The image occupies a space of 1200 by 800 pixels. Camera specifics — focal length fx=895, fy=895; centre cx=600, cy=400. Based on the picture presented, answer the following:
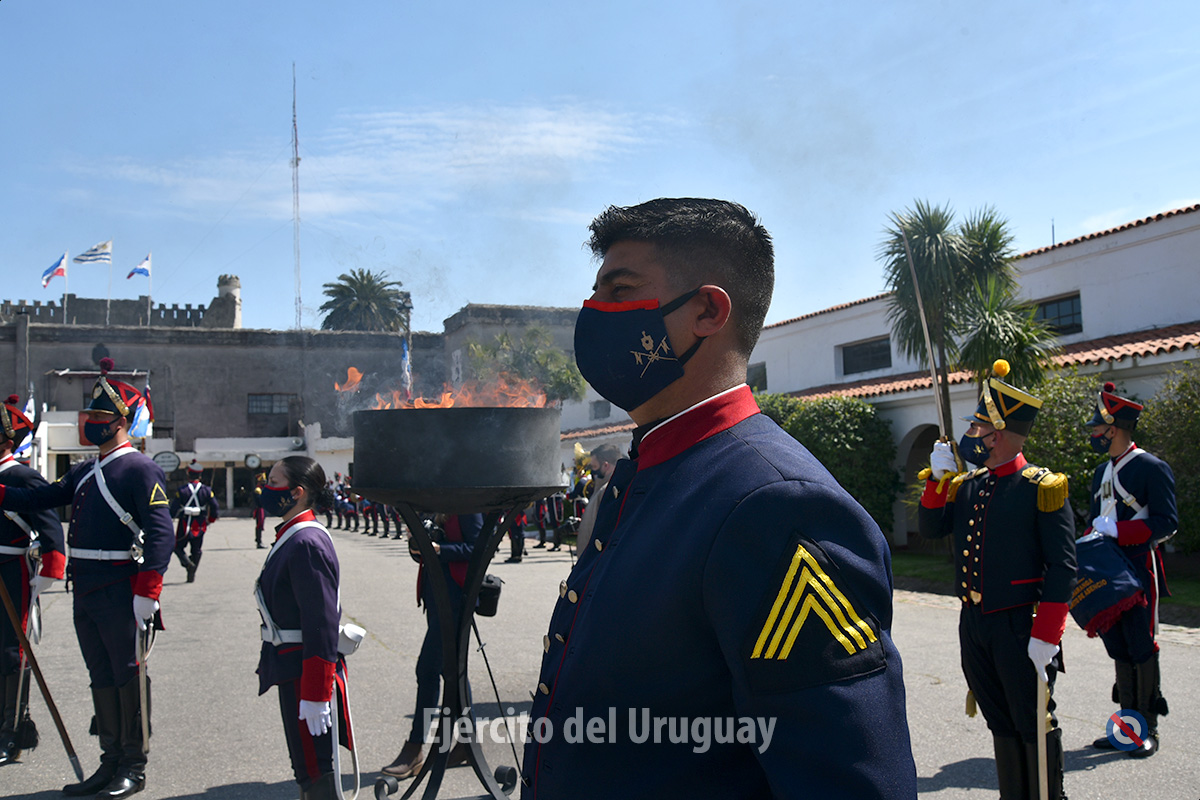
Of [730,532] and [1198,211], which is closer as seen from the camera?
[730,532]

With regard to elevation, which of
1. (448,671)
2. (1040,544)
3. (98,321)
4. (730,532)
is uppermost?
(98,321)

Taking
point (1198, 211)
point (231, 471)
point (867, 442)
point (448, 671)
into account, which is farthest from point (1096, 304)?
point (231, 471)

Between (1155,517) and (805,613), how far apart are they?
17.7 ft

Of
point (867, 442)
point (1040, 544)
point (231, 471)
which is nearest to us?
point (1040, 544)

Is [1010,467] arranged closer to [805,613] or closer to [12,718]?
[805,613]

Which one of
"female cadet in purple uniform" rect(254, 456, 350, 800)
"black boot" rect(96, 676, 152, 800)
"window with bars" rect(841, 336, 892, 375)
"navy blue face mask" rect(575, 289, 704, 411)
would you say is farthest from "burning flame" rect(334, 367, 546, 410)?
"window with bars" rect(841, 336, 892, 375)

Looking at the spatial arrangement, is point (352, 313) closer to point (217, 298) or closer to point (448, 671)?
point (217, 298)

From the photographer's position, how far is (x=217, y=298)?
Answer: 56.8 m

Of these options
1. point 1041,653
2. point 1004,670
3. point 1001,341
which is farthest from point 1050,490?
point 1001,341

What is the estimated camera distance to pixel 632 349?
184 centimetres

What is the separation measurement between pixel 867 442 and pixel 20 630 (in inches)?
608

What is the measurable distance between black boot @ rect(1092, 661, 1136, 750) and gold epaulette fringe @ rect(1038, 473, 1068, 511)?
6.67 ft

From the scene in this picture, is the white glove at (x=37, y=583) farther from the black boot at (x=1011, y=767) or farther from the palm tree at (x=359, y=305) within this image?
the palm tree at (x=359, y=305)

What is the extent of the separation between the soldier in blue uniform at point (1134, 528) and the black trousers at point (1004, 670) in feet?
5.12
